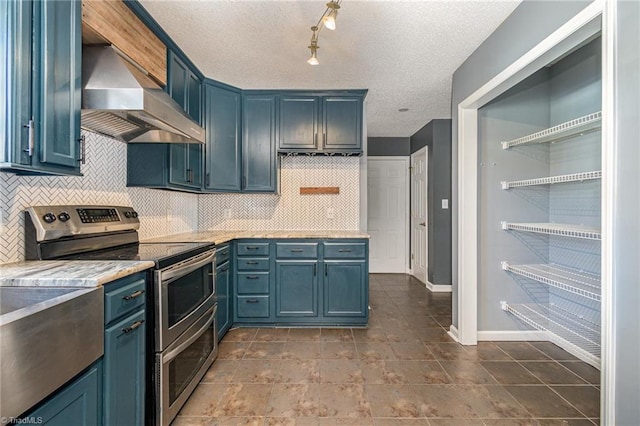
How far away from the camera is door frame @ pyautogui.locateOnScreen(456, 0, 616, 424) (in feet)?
4.25

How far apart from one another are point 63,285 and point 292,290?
2103 millimetres

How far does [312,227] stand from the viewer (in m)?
3.74

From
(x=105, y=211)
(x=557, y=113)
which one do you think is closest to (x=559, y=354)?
(x=557, y=113)

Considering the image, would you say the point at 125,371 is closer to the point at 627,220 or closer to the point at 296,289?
the point at 296,289

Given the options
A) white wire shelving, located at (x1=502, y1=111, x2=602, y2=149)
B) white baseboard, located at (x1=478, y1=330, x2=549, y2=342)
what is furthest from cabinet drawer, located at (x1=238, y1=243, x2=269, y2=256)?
white wire shelving, located at (x1=502, y1=111, x2=602, y2=149)

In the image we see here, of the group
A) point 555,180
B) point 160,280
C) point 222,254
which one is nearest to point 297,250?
point 222,254

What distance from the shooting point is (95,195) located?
203 cm

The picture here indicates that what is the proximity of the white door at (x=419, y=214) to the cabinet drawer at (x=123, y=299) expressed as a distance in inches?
164

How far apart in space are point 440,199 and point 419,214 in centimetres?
59

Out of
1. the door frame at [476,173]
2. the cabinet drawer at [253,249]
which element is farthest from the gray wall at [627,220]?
the cabinet drawer at [253,249]

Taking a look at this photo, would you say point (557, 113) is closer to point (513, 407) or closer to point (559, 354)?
point (559, 354)

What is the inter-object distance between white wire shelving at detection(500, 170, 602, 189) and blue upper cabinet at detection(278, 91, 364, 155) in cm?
153

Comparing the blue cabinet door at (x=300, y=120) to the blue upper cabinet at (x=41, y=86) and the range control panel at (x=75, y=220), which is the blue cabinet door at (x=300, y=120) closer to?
the range control panel at (x=75, y=220)

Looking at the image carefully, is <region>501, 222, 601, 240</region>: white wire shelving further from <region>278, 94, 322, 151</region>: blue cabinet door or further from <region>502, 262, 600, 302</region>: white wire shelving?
<region>278, 94, 322, 151</region>: blue cabinet door
